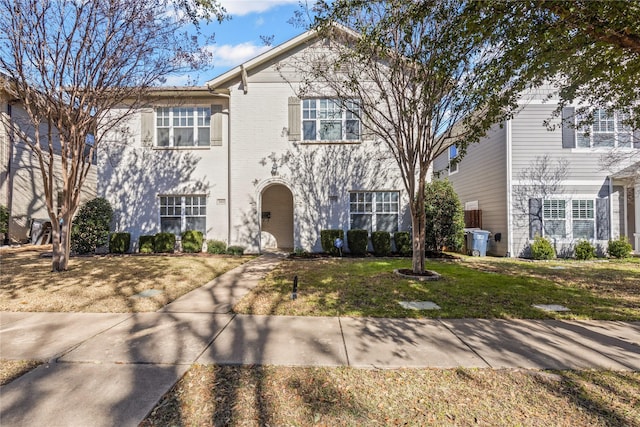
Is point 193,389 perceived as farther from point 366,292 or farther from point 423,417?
point 366,292

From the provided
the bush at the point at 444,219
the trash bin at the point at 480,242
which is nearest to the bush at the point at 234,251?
the bush at the point at 444,219

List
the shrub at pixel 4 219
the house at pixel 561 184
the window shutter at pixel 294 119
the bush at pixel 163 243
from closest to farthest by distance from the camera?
the house at pixel 561 184 < the bush at pixel 163 243 < the window shutter at pixel 294 119 < the shrub at pixel 4 219

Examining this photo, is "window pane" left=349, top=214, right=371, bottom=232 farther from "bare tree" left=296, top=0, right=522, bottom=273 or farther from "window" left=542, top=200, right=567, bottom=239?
"window" left=542, top=200, right=567, bottom=239

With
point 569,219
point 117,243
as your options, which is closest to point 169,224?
point 117,243

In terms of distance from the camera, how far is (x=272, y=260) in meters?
10.1

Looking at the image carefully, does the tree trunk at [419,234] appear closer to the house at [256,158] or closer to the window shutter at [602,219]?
the house at [256,158]

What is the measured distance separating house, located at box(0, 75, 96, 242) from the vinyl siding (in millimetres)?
18881

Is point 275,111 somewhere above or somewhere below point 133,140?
above

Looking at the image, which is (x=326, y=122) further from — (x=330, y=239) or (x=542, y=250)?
(x=542, y=250)

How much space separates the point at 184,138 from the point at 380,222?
8842 mm

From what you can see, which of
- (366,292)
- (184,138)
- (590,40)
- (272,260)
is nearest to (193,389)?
(366,292)

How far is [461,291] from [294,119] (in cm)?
878

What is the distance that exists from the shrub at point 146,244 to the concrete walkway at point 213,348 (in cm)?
726

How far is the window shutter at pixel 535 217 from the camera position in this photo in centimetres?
1110
